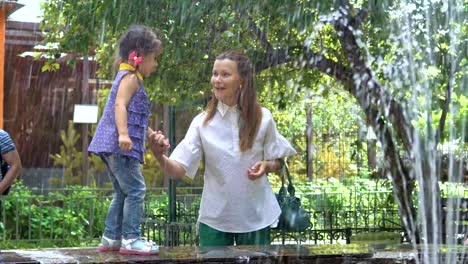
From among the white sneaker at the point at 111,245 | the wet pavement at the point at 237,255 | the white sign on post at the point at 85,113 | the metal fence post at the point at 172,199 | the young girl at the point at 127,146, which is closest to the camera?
the wet pavement at the point at 237,255

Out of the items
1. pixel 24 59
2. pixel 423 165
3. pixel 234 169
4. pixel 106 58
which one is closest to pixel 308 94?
pixel 423 165

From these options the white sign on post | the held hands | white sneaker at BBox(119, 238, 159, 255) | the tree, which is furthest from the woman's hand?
the white sign on post

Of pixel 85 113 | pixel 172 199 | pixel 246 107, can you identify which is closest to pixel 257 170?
pixel 246 107

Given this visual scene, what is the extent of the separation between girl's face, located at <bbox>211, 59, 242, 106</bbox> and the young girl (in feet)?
1.15

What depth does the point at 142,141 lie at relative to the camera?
12.3ft

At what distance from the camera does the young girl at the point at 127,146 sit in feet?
11.9

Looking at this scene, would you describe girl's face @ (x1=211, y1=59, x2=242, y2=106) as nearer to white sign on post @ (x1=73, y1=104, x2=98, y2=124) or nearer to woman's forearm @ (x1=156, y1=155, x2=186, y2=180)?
woman's forearm @ (x1=156, y1=155, x2=186, y2=180)

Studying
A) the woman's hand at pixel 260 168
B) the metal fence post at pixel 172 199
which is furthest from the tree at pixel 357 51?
the woman's hand at pixel 260 168

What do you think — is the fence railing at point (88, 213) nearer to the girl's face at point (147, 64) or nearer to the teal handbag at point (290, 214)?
the teal handbag at point (290, 214)

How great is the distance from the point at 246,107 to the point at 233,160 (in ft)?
0.90

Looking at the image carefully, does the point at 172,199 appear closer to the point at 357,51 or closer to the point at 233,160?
the point at 357,51

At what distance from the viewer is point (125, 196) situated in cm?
372

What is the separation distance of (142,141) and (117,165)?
0.17 meters

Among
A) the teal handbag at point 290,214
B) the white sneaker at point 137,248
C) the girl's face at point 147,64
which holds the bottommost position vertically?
the white sneaker at point 137,248
